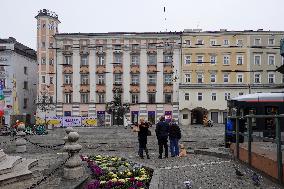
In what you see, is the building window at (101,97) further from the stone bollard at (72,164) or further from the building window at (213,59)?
the stone bollard at (72,164)

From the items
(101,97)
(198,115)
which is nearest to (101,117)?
(101,97)

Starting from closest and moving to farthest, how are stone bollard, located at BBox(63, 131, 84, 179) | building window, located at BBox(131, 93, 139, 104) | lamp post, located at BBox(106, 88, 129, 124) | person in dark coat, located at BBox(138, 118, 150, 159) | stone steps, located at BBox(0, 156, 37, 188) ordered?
stone steps, located at BBox(0, 156, 37, 188) → stone bollard, located at BBox(63, 131, 84, 179) → person in dark coat, located at BBox(138, 118, 150, 159) → lamp post, located at BBox(106, 88, 129, 124) → building window, located at BBox(131, 93, 139, 104)

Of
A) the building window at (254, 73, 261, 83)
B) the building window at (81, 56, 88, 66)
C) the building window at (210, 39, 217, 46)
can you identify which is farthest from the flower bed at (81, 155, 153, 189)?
the building window at (254, 73, 261, 83)

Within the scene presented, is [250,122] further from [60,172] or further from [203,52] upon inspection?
[203,52]

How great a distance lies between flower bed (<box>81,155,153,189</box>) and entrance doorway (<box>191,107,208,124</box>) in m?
46.7

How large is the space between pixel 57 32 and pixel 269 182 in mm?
56365

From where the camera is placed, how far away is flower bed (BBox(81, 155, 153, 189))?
9.34 meters

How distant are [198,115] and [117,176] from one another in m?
50.8

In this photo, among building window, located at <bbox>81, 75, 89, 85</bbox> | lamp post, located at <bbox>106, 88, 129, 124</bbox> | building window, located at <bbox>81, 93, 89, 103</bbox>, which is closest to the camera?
lamp post, located at <bbox>106, 88, 129, 124</bbox>

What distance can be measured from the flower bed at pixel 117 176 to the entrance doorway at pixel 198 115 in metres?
46.7

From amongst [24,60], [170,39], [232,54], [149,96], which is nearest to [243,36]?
[232,54]

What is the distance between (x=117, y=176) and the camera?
1063 cm

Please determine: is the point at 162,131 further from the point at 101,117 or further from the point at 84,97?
the point at 84,97

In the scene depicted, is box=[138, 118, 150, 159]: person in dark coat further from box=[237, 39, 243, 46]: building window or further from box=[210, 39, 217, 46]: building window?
box=[237, 39, 243, 46]: building window
